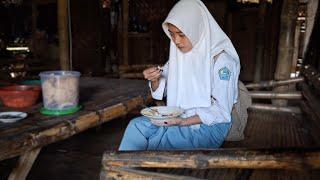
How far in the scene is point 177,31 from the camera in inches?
83.8

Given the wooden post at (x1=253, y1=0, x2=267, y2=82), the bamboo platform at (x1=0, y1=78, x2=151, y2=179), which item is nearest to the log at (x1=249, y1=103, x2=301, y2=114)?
the bamboo platform at (x1=0, y1=78, x2=151, y2=179)

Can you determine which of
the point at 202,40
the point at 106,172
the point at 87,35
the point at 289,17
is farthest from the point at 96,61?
the point at 106,172

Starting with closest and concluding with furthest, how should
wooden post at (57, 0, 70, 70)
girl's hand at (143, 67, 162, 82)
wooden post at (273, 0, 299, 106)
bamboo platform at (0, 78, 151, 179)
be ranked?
bamboo platform at (0, 78, 151, 179) → girl's hand at (143, 67, 162, 82) → wooden post at (273, 0, 299, 106) → wooden post at (57, 0, 70, 70)

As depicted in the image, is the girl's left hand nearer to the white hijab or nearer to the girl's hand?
the white hijab

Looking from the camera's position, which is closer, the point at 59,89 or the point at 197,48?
the point at 59,89

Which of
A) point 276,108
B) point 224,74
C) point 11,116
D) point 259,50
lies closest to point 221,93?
point 224,74

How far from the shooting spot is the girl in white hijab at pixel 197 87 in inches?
80.5

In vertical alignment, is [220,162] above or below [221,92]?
below

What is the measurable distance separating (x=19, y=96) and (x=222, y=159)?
4.16 feet

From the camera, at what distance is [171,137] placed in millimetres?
2035

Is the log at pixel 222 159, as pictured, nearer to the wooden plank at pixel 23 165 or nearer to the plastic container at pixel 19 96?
the wooden plank at pixel 23 165

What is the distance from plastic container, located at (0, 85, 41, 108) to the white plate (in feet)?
0.52

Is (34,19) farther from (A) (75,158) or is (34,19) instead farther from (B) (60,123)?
(B) (60,123)

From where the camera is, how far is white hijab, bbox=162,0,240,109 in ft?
6.81
